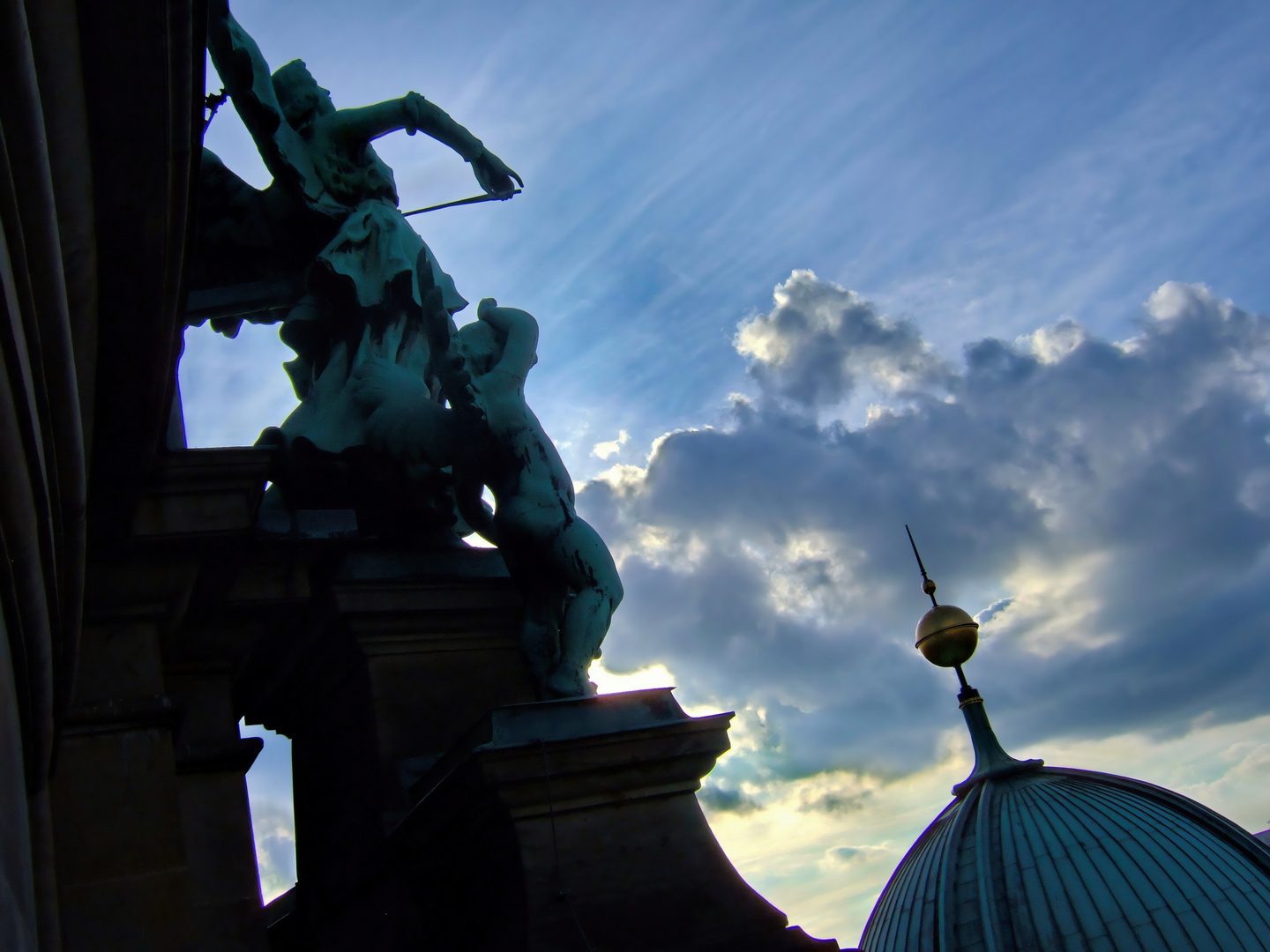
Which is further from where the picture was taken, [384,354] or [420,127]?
[420,127]

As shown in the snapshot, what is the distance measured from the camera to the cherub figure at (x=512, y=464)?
636 cm

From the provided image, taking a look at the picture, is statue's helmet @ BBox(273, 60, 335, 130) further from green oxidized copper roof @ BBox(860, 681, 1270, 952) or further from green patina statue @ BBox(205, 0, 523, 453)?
green oxidized copper roof @ BBox(860, 681, 1270, 952)

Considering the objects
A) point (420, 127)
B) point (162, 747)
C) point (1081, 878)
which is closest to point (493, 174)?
point (420, 127)

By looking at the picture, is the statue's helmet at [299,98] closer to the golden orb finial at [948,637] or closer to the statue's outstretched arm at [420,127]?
the statue's outstretched arm at [420,127]

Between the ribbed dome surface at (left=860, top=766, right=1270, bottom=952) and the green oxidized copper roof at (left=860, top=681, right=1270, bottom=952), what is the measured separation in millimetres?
26

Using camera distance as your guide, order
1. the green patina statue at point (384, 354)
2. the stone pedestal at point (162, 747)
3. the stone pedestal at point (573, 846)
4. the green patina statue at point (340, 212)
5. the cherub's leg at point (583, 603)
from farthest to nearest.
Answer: the green patina statue at point (340, 212) → the green patina statue at point (384, 354) → the cherub's leg at point (583, 603) → the stone pedestal at point (573, 846) → the stone pedestal at point (162, 747)

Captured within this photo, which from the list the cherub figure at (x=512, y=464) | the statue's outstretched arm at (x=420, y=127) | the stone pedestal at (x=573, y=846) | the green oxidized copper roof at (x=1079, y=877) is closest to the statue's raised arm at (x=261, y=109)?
the statue's outstretched arm at (x=420, y=127)

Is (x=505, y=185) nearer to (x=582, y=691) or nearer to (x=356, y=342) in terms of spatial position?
(x=356, y=342)

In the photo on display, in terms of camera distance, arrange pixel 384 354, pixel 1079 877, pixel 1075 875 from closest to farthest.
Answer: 1. pixel 384 354
2. pixel 1079 877
3. pixel 1075 875

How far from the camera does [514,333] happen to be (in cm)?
701

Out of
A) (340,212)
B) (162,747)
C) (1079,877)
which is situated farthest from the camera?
(1079,877)

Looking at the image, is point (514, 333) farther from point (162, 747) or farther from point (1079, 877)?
point (1079, 877)

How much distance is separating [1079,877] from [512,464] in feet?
79.4

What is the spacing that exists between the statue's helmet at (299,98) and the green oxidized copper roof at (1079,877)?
78.7 feet
